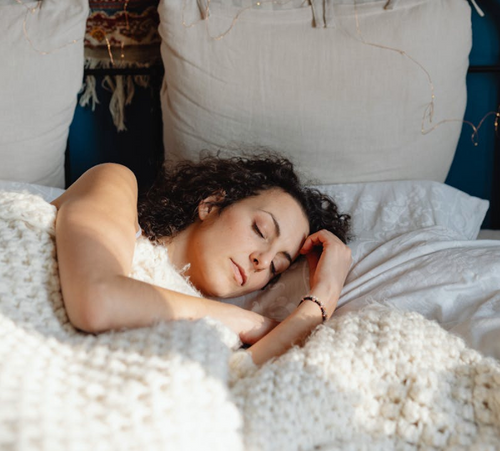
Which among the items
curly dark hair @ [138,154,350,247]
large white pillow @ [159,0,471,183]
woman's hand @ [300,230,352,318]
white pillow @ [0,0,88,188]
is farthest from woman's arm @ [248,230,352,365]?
white pillow @ [0,0,88,188]

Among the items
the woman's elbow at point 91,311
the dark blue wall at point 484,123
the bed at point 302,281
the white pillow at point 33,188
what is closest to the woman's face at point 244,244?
the bed at point 302,281

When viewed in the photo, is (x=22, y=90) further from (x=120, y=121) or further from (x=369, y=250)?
(x=369, y=250)

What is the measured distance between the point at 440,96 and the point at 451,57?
4.5 inches

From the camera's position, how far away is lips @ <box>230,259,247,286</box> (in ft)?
4.20

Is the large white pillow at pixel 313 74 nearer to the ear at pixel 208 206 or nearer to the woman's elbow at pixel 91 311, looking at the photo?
the ear at pixel 208 206

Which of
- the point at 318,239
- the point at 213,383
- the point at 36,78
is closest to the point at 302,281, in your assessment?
the point at 318,239

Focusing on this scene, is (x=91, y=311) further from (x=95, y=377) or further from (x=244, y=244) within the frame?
(x=244, y=244)

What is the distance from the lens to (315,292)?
1.26 meters

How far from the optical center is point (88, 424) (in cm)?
71

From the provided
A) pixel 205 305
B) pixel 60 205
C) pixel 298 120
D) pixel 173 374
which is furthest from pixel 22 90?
pixel 173 374

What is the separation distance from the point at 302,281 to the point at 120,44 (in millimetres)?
1068

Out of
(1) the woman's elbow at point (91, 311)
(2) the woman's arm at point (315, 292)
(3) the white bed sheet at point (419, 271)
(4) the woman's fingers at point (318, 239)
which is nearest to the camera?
(1) the woman's elbow at point (91, 311)

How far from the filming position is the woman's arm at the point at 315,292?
44.2 inches

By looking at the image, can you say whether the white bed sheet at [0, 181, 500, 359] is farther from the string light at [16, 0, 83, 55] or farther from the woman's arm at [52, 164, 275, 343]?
the string light at [16, 0, 83, 55]
